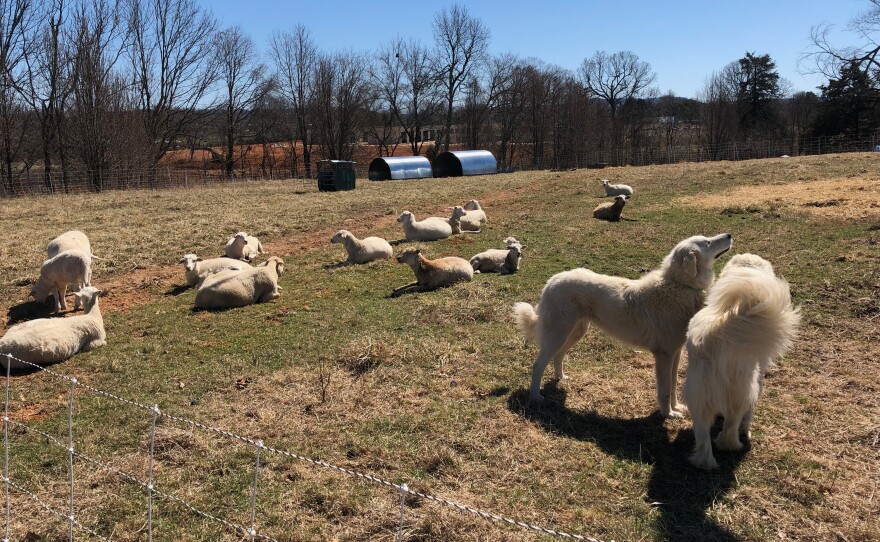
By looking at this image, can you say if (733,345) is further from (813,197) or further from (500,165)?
(500,165)

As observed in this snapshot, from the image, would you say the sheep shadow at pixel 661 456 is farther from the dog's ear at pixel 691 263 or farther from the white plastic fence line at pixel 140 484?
the white plastic fence line at pixel 140 484

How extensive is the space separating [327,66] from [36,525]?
201ft

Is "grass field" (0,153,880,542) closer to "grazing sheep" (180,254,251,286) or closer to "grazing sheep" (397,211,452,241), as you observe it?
"grazing sheep" (180,254,251,286)

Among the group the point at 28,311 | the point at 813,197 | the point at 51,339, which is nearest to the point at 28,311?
the point at 28,311

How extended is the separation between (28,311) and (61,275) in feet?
2.71

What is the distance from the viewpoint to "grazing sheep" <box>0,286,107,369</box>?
7.21 metres

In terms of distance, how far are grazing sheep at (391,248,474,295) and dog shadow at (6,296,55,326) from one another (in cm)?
565

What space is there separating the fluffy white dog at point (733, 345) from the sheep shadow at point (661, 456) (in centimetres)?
20

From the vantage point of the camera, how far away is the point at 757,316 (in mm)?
4465

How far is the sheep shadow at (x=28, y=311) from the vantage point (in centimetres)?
966

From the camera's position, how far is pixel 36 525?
13.8 feet

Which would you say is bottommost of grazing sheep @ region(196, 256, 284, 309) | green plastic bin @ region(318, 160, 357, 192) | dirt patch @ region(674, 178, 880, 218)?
grazing sheep @ region(196, 256, 284, 309)

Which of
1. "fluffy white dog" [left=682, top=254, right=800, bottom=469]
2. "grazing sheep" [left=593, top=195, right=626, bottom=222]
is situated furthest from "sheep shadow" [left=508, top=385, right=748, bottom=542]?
"grazing sheep" [left=593, top=195, right=626, bottom=222]

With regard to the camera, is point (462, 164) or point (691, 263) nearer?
point (691, 263)
